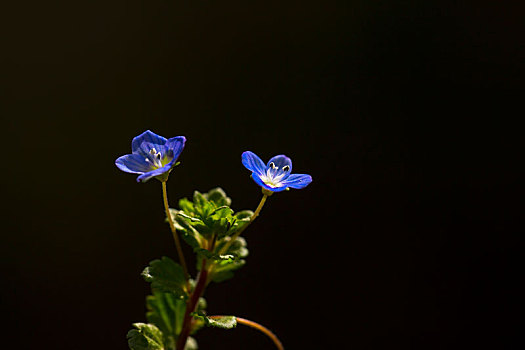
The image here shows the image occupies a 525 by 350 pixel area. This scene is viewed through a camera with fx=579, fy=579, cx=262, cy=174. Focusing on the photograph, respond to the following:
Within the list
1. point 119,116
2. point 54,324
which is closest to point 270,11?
point 119,116

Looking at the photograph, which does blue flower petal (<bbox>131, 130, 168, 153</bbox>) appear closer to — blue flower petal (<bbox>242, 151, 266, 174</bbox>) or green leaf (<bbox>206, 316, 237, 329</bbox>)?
blue flower petal (<bbox>242, 151, 266, 174</bbox>)

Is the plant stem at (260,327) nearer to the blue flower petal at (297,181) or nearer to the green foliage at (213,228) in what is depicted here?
the green foliage at (213,228)

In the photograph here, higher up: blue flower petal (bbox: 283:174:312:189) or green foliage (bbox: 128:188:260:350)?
blue flower petal (bbox: 283:174:312:189)

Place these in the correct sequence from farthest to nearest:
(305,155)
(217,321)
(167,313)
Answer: (305,155)
(167,313)
(217,321)

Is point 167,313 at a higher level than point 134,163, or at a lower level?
lower

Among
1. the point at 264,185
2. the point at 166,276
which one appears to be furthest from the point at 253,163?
the point at 166,276

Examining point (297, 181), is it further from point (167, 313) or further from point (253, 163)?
point (167, 313)

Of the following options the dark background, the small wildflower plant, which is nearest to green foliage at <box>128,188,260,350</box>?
the small wildflower plant
